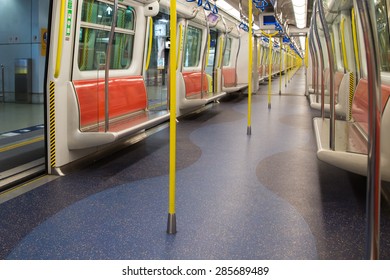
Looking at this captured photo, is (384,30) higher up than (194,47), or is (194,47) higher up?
(194,47)

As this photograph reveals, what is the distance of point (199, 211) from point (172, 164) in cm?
66

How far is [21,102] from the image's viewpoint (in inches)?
388

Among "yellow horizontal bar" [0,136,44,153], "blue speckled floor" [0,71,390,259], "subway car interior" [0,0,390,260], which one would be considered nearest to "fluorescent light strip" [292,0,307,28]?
"subway car interior" [0,0,390,260]

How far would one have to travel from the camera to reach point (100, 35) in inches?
193

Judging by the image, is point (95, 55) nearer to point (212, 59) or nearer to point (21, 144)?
point (21, 144)

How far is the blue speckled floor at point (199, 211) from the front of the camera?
2.37 meters

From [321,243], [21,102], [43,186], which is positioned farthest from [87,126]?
[21,102]

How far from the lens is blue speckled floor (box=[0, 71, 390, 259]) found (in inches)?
93.3

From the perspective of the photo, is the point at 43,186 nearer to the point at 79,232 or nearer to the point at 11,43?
the point at 79,232

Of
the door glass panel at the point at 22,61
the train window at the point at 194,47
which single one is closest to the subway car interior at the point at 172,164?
the door glass panel at the point at 22,61

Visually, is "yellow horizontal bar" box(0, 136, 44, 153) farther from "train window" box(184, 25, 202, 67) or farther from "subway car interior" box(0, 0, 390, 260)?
"train window" box(184, 25, 202, 67)

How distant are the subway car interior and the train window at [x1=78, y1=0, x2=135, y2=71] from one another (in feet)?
0.07

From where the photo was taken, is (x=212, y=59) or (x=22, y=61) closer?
(x=22, y=61)

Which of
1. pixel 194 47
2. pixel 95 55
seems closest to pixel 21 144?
pixel 95 55
